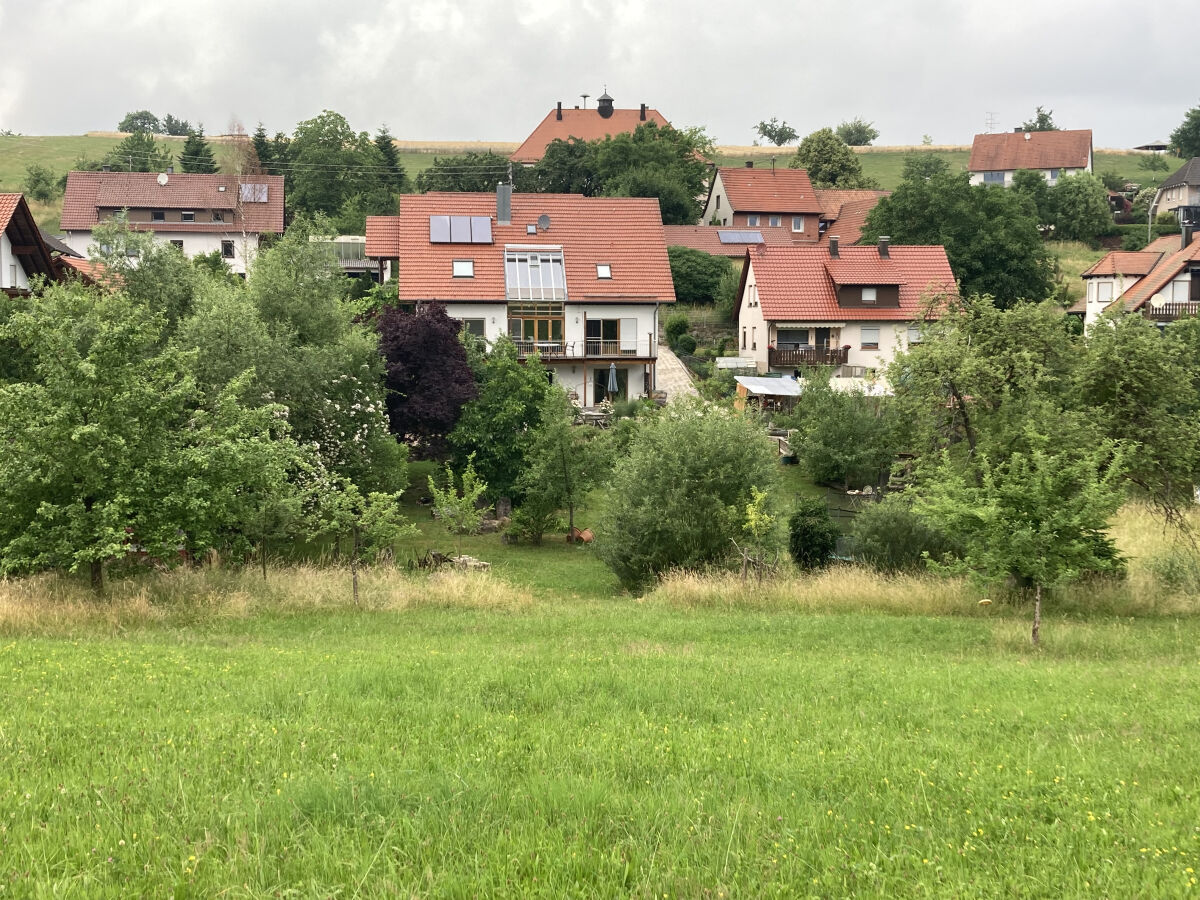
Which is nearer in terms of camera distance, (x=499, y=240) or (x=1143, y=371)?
(x=1143, y=371)

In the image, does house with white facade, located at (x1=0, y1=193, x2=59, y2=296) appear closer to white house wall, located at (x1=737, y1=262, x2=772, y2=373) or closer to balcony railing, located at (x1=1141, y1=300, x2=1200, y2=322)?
white house wall, located at (x1=737, y1=262, x2=772, y2=373)

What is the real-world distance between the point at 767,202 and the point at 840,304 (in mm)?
30687

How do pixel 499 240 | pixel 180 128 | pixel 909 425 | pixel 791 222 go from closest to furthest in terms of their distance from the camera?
pixel 909 425, pixel 499 240, pixel 791 222, pixel 180 128

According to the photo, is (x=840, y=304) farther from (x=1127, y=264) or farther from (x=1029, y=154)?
(x=1029, y=154)

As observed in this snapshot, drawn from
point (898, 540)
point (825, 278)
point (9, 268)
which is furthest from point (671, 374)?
point (9, 268)

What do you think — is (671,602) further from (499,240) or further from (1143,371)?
(499,240)

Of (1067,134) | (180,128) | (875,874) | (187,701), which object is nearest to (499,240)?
(187,701)

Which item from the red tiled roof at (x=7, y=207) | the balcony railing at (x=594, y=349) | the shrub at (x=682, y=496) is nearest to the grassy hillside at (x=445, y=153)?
the balcony railing at (x=594, y=349)

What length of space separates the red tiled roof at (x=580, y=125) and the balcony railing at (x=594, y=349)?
57.9 m

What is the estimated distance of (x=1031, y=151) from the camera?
11206 cm

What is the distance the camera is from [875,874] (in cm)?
588

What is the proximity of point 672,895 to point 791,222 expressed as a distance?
269 feet

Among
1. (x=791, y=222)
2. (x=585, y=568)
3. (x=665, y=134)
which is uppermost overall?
(x=665, y=134)

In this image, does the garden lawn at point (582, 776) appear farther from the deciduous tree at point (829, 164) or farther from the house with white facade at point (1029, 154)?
the house with white facade at point (1029, 154)
